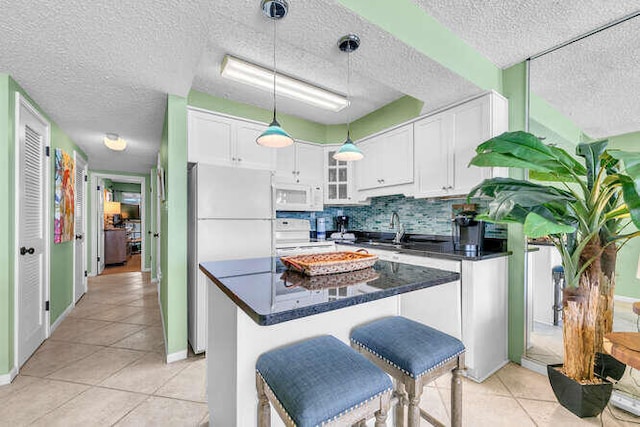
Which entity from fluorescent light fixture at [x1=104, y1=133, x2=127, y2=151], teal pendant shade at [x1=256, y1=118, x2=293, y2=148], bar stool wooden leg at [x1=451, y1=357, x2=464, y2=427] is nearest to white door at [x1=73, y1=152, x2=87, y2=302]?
fluorescent light fixture at [x1=104, y1=133, x2=127, y2=151]

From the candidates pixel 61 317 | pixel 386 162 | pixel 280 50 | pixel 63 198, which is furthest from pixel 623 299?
pixel 61 317

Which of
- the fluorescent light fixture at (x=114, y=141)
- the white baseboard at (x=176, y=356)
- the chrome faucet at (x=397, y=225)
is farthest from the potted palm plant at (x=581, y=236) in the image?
the fluorescent light fixture at (x=114, y=141)

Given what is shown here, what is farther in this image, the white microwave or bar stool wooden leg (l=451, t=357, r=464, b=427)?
the white microwave

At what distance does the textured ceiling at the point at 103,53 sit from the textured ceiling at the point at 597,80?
2554mm

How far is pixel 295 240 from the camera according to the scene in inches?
140

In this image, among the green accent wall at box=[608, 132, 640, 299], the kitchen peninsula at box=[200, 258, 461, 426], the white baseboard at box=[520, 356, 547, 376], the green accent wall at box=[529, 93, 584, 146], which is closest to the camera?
the kitchen peninsula at box=[200, 258, 461, 426]

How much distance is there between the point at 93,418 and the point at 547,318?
3.39 metres

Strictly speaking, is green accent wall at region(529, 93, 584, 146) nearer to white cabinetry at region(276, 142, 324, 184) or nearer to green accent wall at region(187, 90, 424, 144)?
green accent wall at region(187, 90, 424, 144)

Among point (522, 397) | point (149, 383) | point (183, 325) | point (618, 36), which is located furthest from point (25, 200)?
point (618, 36)

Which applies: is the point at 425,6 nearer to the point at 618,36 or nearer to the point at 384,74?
the point at 384,74

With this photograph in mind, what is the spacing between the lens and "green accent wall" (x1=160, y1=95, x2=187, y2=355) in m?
2.43

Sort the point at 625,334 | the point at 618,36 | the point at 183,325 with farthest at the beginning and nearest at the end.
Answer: the point at 183,325 → the point at 618,36 → the point at 625,334

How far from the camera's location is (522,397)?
1.92 metres

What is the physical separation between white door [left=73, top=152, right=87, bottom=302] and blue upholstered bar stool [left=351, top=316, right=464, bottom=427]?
14.9 ft
